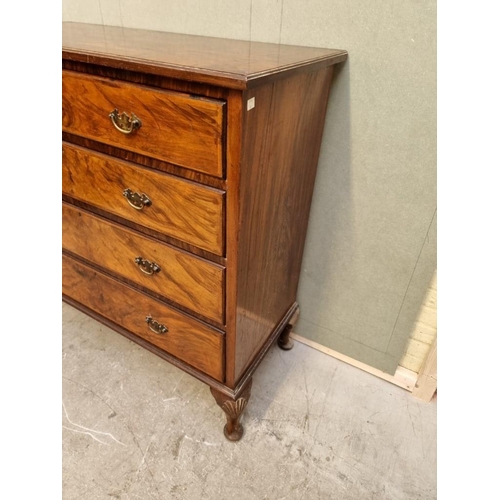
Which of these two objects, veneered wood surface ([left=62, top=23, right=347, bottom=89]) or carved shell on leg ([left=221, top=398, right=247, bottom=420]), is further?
carved shell on leg ([left=221, top=398, right=247, bottom=420])

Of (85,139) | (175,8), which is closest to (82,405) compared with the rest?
(85,139)

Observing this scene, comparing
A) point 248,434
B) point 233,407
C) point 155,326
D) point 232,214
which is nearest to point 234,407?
point 233,407

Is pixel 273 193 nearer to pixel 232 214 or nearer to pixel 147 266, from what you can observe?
pixel 232 214

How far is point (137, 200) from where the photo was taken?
91 cm

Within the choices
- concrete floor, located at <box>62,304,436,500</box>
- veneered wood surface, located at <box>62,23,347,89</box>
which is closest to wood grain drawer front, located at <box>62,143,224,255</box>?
veneered wood surface, located at <box>62,23,347,89</box>

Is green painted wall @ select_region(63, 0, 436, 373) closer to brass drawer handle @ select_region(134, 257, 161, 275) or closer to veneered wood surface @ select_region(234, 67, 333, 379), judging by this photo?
veneered wood surface @ select_region(234, 67, 333, 379)

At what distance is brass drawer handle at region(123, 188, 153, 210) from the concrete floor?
692mm

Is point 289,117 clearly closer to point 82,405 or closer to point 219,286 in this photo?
point 219,286

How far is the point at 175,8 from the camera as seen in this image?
3.74ft

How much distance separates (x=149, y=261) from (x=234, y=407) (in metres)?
0.46

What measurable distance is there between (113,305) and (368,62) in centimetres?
96

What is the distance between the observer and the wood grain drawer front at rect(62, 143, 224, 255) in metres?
0.81

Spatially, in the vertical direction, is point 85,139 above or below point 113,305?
above

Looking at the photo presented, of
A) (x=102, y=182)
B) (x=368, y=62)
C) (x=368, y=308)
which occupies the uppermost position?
(x=368, y=62)
